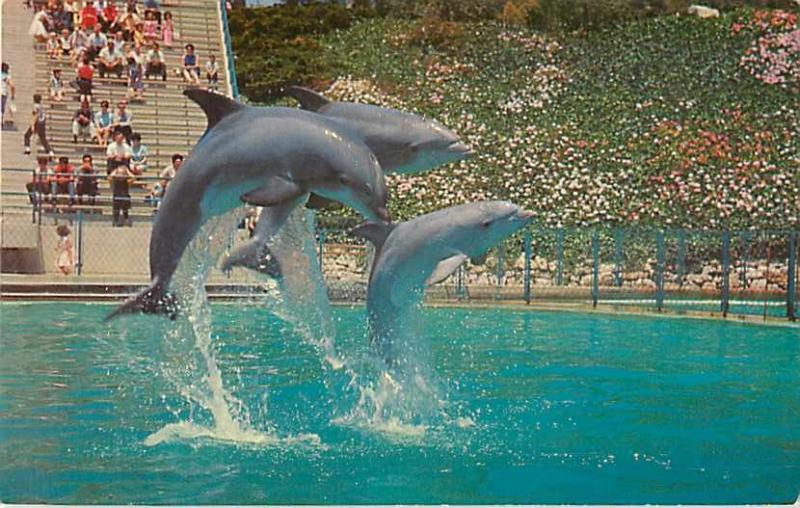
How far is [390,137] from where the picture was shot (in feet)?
23.3

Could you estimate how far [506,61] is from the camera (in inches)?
1037

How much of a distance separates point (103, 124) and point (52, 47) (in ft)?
8.19

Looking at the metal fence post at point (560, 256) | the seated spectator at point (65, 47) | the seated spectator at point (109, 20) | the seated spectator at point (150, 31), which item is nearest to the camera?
the metal fence post at point (560, 256)

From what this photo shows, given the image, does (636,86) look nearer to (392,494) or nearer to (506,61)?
(506,61)

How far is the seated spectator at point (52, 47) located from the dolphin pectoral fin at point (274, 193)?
16.2 metres

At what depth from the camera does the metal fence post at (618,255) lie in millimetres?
17462

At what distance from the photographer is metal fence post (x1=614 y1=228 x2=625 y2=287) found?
688 inches

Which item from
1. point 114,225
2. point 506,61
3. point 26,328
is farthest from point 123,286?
point 506,61

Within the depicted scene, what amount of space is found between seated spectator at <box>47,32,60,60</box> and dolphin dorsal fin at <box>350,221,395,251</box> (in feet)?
52.2

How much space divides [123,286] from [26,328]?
277cm

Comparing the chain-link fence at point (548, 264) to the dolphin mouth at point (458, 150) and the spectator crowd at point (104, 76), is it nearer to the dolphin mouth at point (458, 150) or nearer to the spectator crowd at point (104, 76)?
the spectator crowd at point (104, 76)

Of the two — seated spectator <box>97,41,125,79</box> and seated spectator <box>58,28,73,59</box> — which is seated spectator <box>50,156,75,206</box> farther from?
seated spectator <box>58,28,73,59</box>

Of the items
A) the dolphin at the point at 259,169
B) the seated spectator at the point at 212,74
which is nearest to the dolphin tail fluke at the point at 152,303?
the dolphin at the point at 259,169

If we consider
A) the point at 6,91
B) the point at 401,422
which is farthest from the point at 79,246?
the point at 401,422
